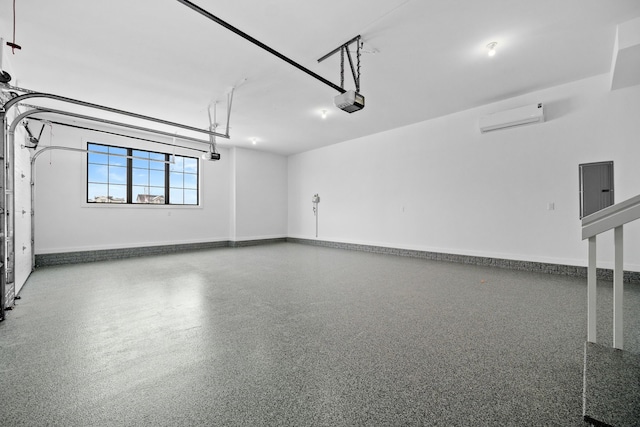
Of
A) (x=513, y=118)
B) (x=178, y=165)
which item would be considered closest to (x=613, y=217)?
(x=513, y=118)

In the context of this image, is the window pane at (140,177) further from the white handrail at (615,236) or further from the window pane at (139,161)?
the white handrail at (615,236)

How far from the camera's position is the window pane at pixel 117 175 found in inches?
254

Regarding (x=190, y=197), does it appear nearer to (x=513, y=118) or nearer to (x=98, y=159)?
(x=98, y=159)

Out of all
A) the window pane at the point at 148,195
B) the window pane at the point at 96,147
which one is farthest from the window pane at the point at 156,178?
the window pane at the point at 96,147

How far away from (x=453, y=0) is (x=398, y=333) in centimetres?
326

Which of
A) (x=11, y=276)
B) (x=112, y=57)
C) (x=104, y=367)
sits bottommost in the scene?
(x=104, y=367)

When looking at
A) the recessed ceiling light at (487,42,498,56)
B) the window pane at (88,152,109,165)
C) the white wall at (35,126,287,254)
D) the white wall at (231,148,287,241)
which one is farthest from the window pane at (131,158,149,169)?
the recessed ceiling light at (487,42,498,56)

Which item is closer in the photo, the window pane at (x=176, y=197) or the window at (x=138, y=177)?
the window at (x=138, y=177)

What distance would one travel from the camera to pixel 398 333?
2.35m

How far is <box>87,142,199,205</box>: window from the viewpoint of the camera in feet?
20.3

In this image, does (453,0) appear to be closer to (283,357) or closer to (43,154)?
(283,357)

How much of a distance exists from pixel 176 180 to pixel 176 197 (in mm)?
489

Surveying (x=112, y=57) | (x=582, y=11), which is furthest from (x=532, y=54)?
(x=112, y=57)

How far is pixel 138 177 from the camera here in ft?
22.4
